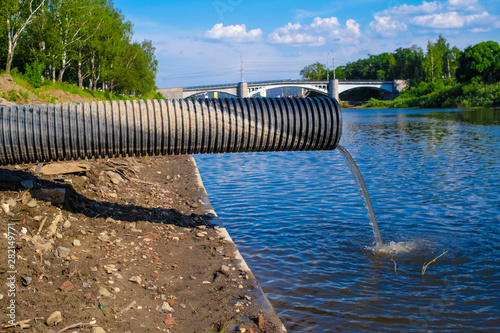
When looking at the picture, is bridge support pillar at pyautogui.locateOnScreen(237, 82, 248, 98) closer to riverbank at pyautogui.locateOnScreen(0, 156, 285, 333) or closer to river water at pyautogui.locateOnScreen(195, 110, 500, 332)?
river water at pyautogui.locateOnScreen(195, 110, 500, 332)

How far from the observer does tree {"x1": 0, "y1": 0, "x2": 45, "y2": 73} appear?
101 ft

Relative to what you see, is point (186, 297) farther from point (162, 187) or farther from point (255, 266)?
point (162, 187)

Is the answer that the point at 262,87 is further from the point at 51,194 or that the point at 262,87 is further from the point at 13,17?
the point at 51,194

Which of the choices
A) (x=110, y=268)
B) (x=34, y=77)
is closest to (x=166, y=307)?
(x=110, y=268)

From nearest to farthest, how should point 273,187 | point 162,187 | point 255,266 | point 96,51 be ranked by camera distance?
point 255,266 → point 162,187 → point 273,187 → point 96,51

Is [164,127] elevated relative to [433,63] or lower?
lower

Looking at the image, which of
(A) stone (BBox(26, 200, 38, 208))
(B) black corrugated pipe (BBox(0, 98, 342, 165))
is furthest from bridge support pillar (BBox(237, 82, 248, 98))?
(A) stone (BBox(26, 200, 38, 208))

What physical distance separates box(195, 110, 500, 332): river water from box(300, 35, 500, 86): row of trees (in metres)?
71.7

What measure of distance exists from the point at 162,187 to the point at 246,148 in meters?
4.97

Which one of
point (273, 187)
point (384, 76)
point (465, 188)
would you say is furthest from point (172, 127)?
point (384, 76)

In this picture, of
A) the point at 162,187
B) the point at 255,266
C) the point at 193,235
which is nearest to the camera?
the point at 255,266

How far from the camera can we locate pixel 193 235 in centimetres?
866

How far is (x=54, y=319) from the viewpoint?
15.9 feet

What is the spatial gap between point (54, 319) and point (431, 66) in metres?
117
